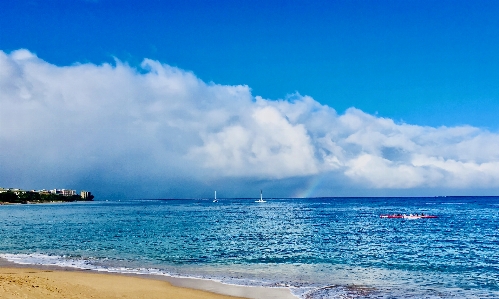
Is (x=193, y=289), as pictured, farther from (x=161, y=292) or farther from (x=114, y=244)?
(x=114, y=244)

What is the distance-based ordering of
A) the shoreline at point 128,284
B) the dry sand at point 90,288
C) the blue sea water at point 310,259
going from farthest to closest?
the blue sea water at point 310,259, the shoreline at point 128,284, the dry sand at point 90,288

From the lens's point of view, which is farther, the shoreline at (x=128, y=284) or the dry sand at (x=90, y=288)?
the shoreline at (x=128, y=284)

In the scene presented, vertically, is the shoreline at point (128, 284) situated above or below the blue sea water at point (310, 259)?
above

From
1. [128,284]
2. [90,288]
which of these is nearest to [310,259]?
[128,284]

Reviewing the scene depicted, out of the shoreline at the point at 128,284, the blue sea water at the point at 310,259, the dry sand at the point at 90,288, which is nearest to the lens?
the dry sand at the point at 90,288

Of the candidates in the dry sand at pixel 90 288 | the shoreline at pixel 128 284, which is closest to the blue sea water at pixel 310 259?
the shoreline at pixel 128 284

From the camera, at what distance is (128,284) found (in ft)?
86.0

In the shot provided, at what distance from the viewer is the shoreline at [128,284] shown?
910 inches

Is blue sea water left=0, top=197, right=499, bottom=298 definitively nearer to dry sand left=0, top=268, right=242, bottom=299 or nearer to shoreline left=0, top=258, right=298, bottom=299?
shoreline left=0, top=258, right=298, bottom=299

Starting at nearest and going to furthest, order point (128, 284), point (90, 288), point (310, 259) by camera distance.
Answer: point (90, 288), point (128, 284), point (310, 259)

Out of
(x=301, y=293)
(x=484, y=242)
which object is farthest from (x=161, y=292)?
(x=484, y=242)

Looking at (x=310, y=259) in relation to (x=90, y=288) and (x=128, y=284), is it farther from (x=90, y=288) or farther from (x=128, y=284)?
(x=90, y=288)

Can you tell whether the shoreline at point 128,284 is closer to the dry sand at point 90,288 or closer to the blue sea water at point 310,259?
the dry sand at point 90,288

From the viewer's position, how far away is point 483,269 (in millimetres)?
33281
